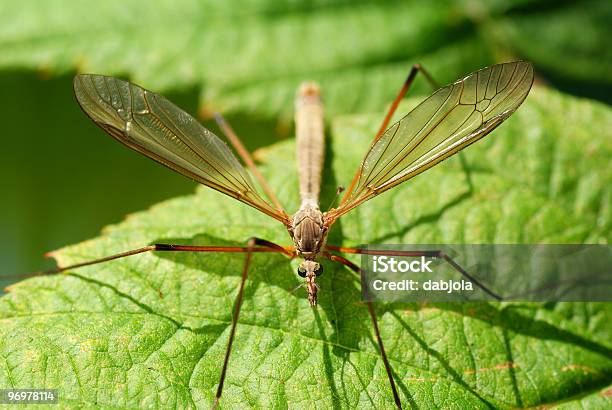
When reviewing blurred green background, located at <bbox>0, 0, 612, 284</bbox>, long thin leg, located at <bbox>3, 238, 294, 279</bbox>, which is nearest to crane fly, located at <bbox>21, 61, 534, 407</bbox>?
long thin leg, located at <bbox>3, 238, 294, 279</bbox>

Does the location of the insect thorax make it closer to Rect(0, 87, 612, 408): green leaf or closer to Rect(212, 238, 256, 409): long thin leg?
Rect(0, 87, 612, 408): green leaf

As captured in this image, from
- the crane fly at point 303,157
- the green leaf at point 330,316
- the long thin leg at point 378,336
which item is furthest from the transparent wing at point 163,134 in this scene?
the long thin leg at point 378,336

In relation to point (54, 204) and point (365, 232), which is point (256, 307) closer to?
point (365, 232)

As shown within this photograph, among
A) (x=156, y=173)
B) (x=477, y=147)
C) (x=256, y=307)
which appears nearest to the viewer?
(x=256, y=307)

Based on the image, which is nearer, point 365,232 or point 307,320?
point 307,320

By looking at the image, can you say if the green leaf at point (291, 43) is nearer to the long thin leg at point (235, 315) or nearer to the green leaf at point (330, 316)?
the green leaf at point (330, 316)

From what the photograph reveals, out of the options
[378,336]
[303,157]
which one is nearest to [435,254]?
[378,336]

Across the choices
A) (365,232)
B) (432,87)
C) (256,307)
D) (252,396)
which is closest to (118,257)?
(256,307)

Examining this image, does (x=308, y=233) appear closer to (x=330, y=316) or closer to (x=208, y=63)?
(x=330, y=316)
